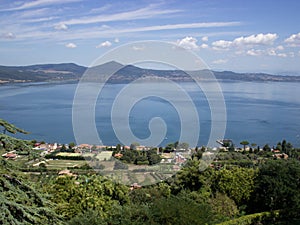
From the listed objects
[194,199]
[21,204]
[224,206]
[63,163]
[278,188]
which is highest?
[21,204]

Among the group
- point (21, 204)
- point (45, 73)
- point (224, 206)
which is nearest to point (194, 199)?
point (224, 206)

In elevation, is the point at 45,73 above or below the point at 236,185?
above

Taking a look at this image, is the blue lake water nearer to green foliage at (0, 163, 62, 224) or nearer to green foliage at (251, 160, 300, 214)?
green foliage at (251, 160, 300, 214)

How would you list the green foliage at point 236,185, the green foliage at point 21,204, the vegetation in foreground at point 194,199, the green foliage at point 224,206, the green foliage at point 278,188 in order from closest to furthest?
the green foliage at point 21,204 < the vegetation in foreground at point 194,199 < the green foliage at point 224,206 < the green foliage at point 278,188 < the green foliage at point 236,185

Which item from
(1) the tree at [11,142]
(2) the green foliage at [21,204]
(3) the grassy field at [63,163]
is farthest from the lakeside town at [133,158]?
(1) the tree at [11,142]

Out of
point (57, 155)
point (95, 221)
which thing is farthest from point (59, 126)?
point (95, 221)

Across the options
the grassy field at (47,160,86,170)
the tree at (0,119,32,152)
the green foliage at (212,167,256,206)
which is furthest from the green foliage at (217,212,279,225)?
the grassy field at (47,160,86,170)

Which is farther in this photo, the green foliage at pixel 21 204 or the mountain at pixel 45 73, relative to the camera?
the mountain at pixel 45 73

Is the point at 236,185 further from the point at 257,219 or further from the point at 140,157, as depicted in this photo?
the point at 140,157

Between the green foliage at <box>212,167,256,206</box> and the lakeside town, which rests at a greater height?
the green foliage at <box>212,167,256,206</box>

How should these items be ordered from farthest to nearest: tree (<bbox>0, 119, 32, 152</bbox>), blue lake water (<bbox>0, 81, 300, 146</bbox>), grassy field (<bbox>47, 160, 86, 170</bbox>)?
blue lake water (<bbox>0, 81, 300, 146</bbox>) → grassy field (<bbox>47, 160, 86, 170</bbox>) → tree (<bbox>0, 119, 32, 152</bbox>)

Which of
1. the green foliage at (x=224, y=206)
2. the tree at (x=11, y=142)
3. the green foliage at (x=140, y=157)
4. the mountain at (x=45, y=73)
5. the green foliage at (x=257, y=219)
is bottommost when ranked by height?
the green foliage at (x=140, y=157)

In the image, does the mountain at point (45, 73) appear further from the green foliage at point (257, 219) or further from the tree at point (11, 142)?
the tree at point (11, 142)

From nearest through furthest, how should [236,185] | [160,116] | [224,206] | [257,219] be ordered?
[257,219], [224,206], [236,185], [160,116]
